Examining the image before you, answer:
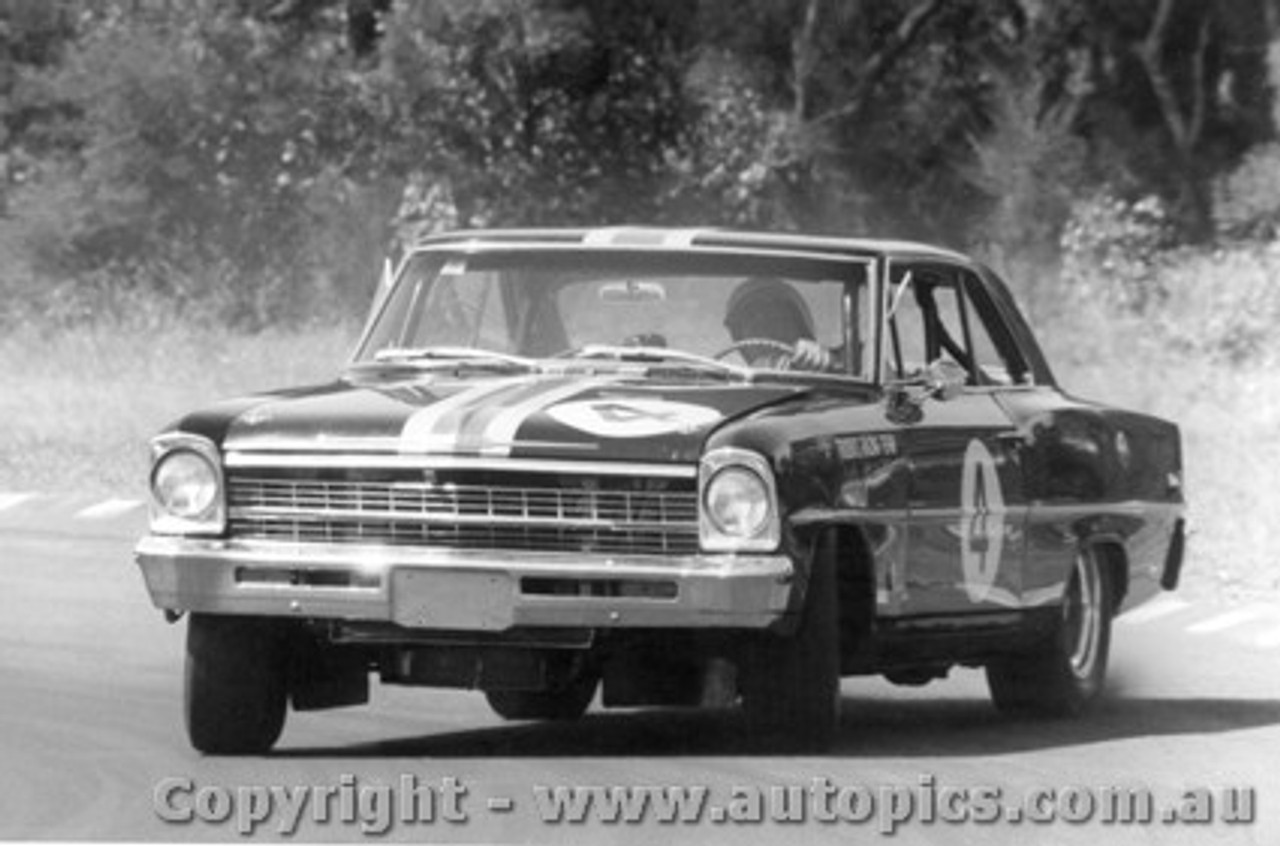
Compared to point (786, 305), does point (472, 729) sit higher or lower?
lower

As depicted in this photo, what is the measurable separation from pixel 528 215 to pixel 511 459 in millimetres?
28202

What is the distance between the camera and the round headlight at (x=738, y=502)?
444 inches

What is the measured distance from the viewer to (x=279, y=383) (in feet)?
102

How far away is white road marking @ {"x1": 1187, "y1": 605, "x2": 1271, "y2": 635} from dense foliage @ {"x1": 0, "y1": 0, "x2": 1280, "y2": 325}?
20314 millimetres

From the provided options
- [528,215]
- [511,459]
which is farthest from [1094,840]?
[528,215]

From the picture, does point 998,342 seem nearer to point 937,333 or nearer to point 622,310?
point 937,333

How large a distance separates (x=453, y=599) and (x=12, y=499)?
12.9 m

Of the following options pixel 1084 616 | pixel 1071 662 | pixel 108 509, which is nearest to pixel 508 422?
pixel 1071 662

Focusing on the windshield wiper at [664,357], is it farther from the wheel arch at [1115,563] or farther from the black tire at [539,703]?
the wheel arch at [1115,563]

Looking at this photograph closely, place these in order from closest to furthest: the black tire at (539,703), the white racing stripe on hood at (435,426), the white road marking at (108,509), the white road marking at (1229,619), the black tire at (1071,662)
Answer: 1. the white racing stripe on hood at (435,426)
2. the black tire at (539,703)
3. the black tire at (1071,662)
4. the white road marking at (1229,619)
5. the white road marking at (108,509)

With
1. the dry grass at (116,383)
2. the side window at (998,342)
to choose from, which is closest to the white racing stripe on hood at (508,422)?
the side window at (998,342)

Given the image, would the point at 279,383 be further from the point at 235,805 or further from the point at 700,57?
the point at 235,805

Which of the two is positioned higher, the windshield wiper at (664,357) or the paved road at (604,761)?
the windshield wiper at (664,357)

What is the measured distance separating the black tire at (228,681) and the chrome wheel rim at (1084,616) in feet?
9.93
